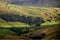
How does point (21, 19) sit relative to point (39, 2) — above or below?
below

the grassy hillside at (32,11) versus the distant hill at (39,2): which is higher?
the distant hill at (39,2)

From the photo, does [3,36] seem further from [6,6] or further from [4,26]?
[6,6]

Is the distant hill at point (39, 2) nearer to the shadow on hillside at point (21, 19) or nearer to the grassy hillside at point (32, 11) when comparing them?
the grassy hillside at point (32, 11)

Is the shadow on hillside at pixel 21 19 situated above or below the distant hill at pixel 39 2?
below

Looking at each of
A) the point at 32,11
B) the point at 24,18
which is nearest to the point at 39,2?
the point at 32,11

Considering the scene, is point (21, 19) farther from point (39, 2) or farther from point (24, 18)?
point (39, 2)

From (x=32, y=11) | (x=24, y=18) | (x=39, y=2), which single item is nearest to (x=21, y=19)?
(x=24, y=18)

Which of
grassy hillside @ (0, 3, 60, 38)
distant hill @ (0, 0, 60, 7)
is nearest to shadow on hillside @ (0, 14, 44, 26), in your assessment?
grassy hillside @ (0, 3, 60, 38)

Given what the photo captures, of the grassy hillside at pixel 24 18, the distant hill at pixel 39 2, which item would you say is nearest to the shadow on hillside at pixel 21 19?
the grassy hillside at pixel 24 18

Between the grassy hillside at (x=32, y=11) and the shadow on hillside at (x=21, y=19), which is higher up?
the grassy hillside at (x=32, y=11)

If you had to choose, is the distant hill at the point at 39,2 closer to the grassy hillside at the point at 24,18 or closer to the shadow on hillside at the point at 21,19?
the grassy hillside at the point at 24,18

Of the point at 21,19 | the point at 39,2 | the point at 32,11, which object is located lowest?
the point at 21,19
